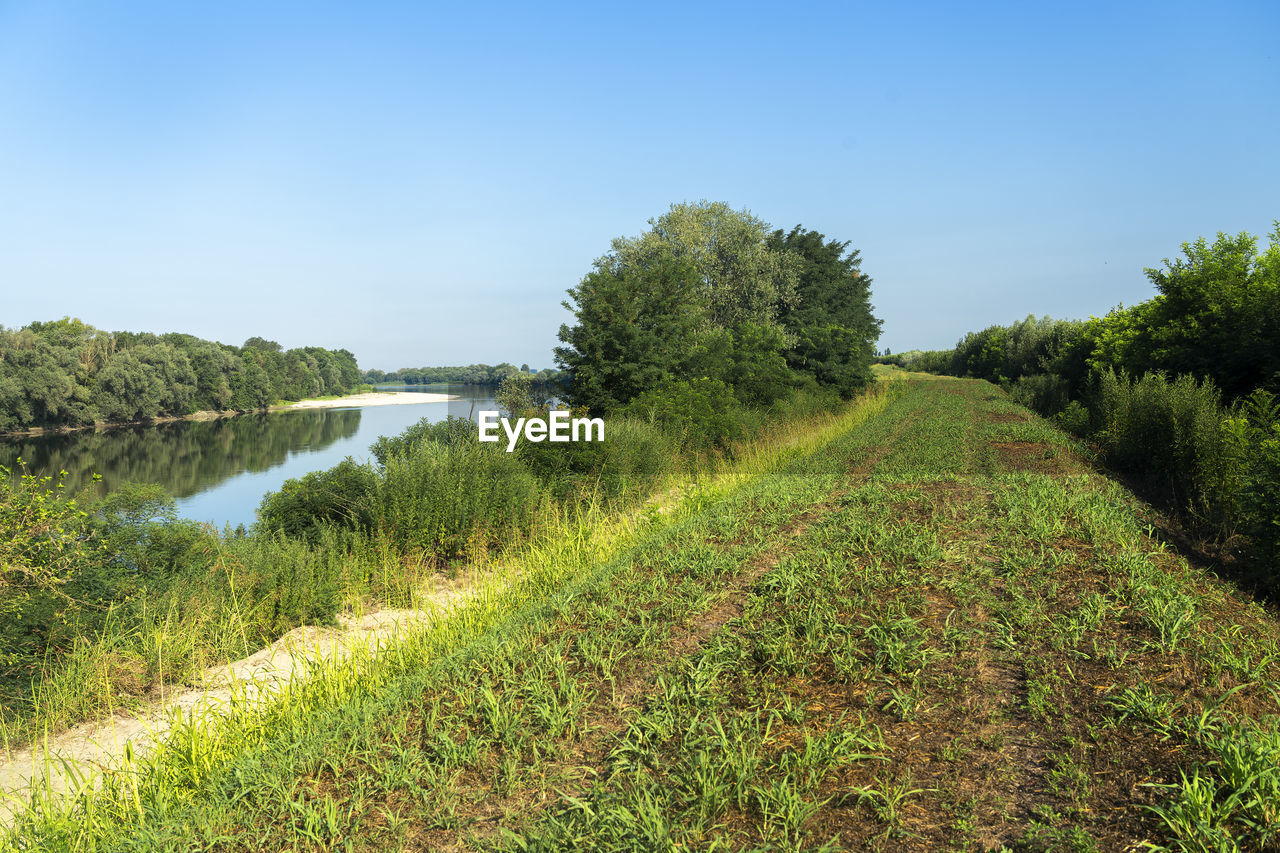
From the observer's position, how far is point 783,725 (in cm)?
310

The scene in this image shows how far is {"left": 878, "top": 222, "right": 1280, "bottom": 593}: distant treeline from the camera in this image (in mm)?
6734

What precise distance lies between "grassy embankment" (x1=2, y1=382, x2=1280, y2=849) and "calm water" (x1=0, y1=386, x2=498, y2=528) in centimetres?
980

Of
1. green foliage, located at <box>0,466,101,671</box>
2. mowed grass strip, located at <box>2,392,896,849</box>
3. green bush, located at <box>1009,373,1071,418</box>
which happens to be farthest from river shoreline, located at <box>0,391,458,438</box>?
green bush, located at <box>1009,373,1071,418</box>

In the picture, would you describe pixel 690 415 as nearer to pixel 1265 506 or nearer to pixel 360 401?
pixel 1265 506

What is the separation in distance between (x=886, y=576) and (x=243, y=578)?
707 cm

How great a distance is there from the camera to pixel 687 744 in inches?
116

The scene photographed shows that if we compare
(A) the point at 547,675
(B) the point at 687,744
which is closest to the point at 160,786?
(A) the point at 547,675

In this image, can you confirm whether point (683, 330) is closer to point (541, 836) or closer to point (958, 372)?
point (541, 836)

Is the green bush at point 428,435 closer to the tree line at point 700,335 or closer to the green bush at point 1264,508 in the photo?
the tree line at point 700,335

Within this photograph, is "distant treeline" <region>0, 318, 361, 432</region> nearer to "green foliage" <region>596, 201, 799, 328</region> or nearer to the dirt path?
"green foliage" <region>596, 201, 799, 328</region>

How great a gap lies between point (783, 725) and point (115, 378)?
181 feet

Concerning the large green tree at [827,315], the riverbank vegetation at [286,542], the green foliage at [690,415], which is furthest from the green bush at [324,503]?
the large green tree at [827,315]

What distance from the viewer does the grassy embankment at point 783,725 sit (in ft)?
8.11

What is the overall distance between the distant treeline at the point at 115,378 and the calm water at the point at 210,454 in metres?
1.66
